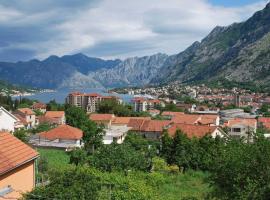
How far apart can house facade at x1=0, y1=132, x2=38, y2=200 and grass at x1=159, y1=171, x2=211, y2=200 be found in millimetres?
9482

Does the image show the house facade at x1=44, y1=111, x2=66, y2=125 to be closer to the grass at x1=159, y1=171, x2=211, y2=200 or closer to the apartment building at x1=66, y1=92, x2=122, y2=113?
the grass at x1=159, y1=171, x2=211, y2=200

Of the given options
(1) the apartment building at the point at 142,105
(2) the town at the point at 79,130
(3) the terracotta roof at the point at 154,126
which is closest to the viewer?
(2) the town at the point at 79,130

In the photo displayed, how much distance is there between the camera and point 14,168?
49.7ft

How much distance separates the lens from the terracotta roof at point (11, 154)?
48.2ft

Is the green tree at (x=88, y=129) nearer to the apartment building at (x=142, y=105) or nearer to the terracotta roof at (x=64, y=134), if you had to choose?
the terracotta roof at (x=64, y=134)

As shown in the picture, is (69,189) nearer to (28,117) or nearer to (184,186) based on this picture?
(184,186)

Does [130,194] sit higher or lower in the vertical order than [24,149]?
lower

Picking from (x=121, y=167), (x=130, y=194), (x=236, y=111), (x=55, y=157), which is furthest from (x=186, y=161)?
(x=236, y=111)

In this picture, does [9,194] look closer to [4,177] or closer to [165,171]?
[4,177]

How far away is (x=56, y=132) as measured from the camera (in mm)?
50875

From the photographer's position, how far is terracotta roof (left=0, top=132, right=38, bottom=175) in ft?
48.2

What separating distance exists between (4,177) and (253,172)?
8.98 m

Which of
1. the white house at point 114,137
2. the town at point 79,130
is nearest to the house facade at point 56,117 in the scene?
the town at point 79,130

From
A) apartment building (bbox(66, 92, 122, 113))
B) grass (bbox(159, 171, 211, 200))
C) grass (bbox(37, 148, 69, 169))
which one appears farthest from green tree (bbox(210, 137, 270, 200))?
apartment building (bbox(66, 92, 122, 113))
